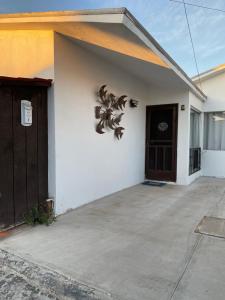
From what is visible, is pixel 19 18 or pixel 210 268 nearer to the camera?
pixel 210 268

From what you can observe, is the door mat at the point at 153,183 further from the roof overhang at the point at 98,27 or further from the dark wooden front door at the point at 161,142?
the roof overhang at the point at 98,27

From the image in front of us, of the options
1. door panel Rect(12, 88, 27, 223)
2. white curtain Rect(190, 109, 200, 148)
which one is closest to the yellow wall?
door panel Rect(12, 88, 27, 223)

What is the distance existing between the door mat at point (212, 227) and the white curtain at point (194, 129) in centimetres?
384

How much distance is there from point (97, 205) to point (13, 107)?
2453mm

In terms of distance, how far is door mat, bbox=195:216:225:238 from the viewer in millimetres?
3543

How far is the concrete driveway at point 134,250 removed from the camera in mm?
2281

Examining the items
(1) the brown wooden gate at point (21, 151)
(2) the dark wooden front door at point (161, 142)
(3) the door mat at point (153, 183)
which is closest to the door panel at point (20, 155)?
(1) the brown wooden gate at point (21, 151)

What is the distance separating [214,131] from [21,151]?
680 cm

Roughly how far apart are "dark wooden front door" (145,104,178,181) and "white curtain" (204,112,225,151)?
A: 1.94 meters

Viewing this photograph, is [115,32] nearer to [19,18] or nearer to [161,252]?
[19,18]

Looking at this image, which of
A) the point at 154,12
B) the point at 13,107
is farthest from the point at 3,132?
the point at 154,12

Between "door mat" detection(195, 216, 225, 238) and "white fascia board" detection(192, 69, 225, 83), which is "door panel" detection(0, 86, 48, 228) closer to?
"door mat" detection(195, 216, 225, 238)

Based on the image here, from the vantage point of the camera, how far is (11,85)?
138 inches

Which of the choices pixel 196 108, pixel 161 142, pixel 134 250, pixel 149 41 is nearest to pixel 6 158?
pixel 134 250
